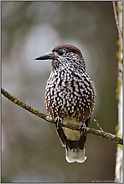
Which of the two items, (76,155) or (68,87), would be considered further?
(76,155)

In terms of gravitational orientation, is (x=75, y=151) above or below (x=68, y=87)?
below

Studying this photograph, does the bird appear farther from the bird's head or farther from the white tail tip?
the white tail tip

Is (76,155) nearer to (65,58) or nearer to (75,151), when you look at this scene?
(75,151)

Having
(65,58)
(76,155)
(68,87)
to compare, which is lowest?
(76,155)

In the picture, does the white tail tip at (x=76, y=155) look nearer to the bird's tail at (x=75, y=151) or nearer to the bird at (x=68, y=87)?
the bird's tail at (x=75, y=151)

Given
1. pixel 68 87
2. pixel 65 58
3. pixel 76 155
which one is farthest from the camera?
pixel 76 155

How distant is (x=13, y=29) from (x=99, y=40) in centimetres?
329

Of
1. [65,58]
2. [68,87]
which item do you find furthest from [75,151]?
[65,58]

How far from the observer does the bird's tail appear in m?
5.39

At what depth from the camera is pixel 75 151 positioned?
5.39 meters

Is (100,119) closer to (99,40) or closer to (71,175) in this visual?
(71,175)

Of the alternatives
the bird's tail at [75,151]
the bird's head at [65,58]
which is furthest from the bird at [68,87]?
the bird's tail at [75,151]

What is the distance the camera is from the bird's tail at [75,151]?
5391 mm

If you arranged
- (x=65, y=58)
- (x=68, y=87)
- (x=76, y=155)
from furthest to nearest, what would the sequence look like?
→ 1. (x=76, y=155)
2. (x=65, y=58)
3. (x=68, y=87)
